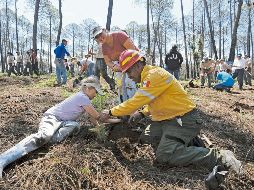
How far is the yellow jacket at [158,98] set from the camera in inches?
146

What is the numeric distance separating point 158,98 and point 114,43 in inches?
73.6

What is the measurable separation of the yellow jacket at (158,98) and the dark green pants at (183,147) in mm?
116

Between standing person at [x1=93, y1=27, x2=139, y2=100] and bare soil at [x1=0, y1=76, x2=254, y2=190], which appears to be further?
standing person at [x1=93, y1=27, x2=139, y2=100]

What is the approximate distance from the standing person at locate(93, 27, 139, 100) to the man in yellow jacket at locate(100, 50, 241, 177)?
1444mm

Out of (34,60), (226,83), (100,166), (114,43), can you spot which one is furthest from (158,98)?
(34,60)

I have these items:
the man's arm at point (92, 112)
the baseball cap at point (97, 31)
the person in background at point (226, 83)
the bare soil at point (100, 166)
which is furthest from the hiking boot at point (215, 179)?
the person in background at point (226, 83)

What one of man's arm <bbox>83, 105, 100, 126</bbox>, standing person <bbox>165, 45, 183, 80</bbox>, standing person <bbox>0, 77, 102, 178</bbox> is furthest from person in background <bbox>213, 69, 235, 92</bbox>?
man's arm <bbox>83, 105, 100, 126</bbox>

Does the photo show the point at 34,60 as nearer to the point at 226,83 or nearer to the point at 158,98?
the point at 226,83

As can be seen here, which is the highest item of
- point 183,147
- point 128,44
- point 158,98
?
point 128,44

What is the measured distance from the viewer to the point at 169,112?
3912 mm

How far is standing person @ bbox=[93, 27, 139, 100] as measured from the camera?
5328 mm

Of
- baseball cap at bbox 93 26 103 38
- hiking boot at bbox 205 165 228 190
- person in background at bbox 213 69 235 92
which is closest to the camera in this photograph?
hiking boot at bbox 205 165 228 190

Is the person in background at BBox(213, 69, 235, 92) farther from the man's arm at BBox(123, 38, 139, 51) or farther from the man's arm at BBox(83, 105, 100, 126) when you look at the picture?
the man's arm at BBox(83, 105, 100, 126)

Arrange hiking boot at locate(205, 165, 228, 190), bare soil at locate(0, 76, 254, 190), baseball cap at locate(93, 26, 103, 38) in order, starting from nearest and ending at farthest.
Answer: hiking boot at locate(205, 165, 228, 190), bare soil at locate(0, 76, 254, 190), baseball cap at locate(93, 26, 103, 38)
